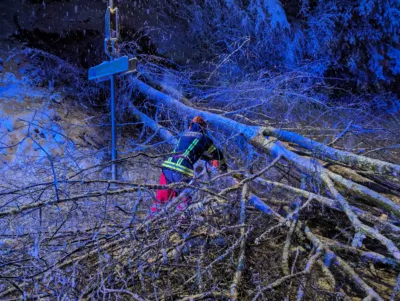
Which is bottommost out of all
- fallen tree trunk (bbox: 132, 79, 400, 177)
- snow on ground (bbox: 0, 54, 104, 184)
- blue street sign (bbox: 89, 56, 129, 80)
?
snow on ground (bbox: 0, 54, 104, 184)

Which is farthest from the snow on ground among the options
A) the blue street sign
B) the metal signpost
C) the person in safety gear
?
the person in safety gear

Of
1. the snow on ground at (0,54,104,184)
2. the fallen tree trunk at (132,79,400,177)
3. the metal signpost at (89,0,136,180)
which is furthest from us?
the snow on ground at (0,54,104,184)

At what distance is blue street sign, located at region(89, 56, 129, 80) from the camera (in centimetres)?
404

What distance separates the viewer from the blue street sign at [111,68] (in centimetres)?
404

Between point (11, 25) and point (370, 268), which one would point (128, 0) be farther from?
point (370, 268)

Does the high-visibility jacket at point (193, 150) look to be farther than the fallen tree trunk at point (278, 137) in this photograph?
Yes

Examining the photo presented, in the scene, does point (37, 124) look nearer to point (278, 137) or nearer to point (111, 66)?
point (111, 66)

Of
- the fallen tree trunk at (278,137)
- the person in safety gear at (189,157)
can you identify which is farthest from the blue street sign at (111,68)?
the fallen tree trunk at (278,137)

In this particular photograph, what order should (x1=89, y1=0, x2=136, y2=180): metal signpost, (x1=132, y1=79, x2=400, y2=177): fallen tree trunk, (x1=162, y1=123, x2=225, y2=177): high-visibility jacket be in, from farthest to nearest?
(x1=162, y1=123, x2=225, y2=177): high-visibility jacket, (x1=89, y1=0, x2=136, y2=180): metal signpost, (x1=132, y1=79, x2=400, y2=177): fallen tree trunk

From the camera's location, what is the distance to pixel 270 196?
411cm

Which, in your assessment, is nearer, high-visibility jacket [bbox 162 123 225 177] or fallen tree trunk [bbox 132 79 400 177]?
fallen tree trunk [bbox 132 79 400 177]

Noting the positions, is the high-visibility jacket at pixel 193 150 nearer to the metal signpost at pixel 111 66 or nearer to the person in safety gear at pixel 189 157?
the person in safety gear at pixel 189 157

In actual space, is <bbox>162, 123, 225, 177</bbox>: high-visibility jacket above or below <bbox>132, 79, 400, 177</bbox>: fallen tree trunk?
below

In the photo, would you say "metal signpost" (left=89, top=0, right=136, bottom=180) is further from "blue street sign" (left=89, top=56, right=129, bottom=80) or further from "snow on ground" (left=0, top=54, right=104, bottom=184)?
"snow on ground" (left=0, top=54, right=104, bottom=184)
